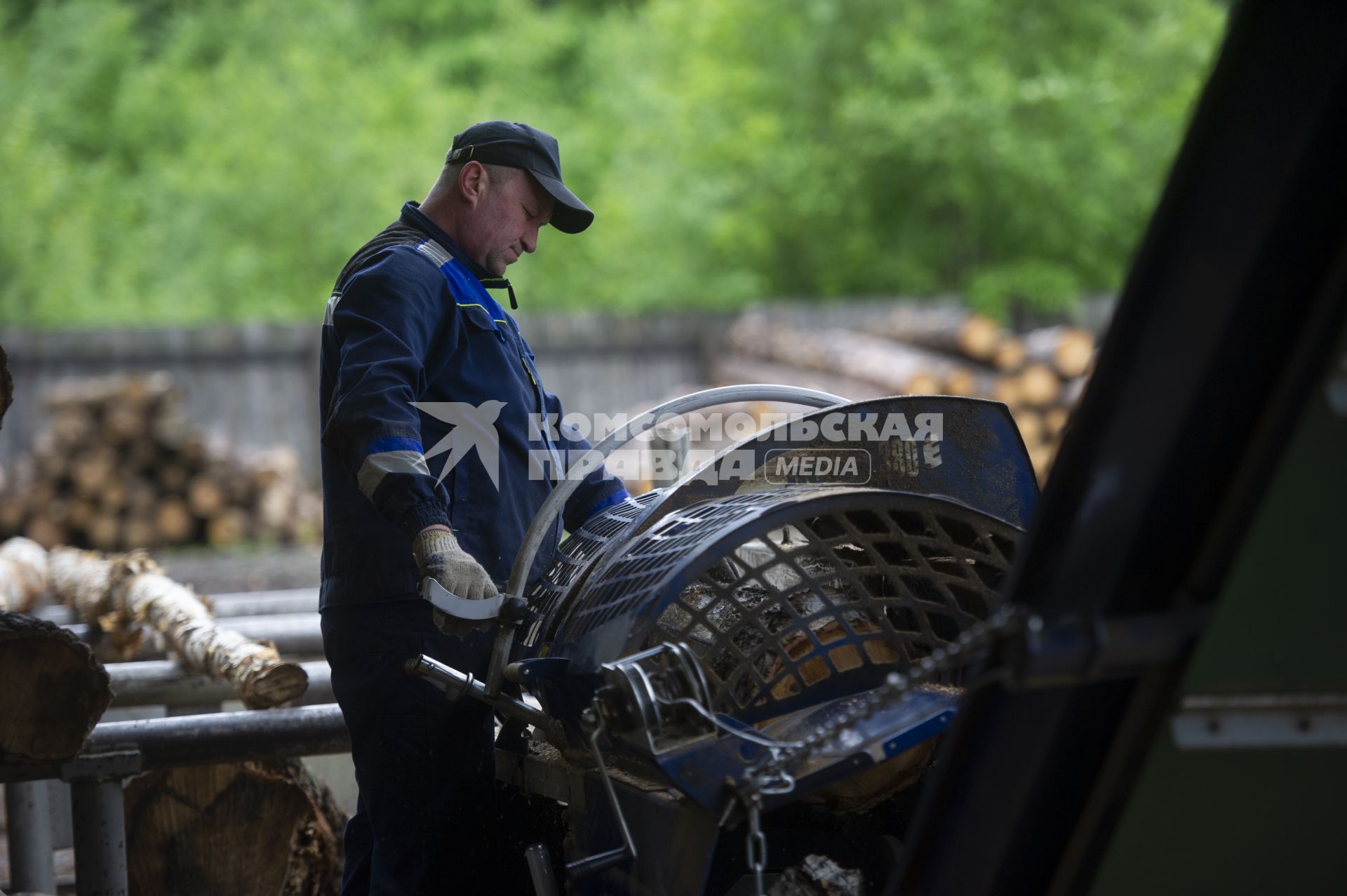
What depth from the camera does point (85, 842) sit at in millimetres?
3270

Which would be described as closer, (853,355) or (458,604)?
(458,604)

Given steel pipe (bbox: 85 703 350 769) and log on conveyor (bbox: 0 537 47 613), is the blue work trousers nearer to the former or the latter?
steel pipe (bbox: 85 703 350 769)

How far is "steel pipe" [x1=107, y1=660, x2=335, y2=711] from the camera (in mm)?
4121

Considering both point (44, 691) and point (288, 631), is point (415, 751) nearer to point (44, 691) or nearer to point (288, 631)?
point (44, 691)

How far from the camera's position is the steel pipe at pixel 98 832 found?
3.27 m

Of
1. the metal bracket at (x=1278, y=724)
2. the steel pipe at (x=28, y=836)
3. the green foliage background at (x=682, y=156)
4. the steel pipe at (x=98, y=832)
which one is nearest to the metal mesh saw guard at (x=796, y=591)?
the metal bracket at (x=1278, y=724)

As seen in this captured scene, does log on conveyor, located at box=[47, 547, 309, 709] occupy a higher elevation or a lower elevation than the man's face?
lower

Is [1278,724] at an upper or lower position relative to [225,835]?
upper

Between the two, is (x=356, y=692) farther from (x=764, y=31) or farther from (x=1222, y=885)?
(x=764, y=31)

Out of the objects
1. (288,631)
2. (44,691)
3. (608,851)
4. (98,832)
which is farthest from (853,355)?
(608,851)

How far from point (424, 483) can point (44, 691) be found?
107cm

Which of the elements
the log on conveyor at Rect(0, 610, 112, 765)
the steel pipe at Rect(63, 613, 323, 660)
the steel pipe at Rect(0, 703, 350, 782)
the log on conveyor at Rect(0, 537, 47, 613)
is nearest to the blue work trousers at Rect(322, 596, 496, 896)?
the steel pipe at Rect(0, 703, 350, 782)

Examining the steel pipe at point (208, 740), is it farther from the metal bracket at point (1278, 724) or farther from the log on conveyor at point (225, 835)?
the metal bracket at point (1278, 724)

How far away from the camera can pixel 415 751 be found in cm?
291
